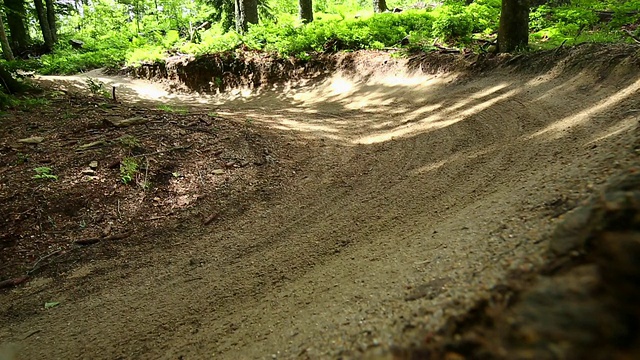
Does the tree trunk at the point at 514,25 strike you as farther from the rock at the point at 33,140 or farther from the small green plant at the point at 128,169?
the rock at the point at 33,140

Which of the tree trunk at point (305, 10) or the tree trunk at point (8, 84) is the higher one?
the tree trunk at point (305, 10)

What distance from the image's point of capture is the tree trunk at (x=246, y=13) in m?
15.2

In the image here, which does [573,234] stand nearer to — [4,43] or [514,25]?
[514,25]

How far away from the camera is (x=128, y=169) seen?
547 centimetres

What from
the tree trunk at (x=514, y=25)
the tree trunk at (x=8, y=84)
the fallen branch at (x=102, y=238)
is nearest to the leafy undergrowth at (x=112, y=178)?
the fallen branch at (x=102, y=238)

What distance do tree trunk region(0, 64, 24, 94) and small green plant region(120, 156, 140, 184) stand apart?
508 centimetres

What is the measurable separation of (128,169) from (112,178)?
270 millimetres

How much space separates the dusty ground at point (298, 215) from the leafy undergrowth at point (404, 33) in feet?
8.37

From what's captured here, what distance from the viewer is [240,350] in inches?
101

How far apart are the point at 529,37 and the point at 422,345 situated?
10046 millimetres

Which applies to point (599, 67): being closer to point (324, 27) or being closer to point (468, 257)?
point (468, 257)

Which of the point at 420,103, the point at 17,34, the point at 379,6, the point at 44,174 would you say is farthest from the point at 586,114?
the point at 17,34

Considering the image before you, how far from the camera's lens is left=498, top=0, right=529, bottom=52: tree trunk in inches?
310

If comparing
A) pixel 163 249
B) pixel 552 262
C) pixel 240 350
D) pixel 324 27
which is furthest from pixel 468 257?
pixel 324 27
